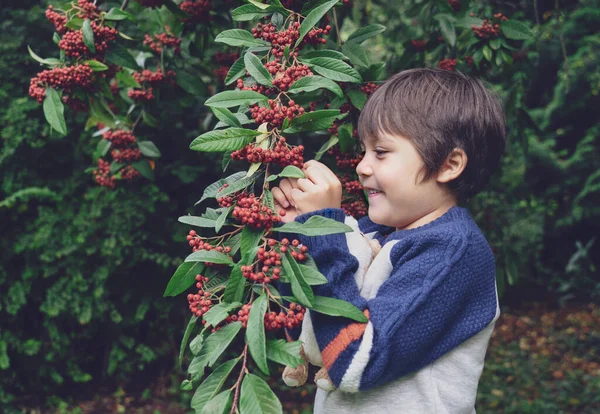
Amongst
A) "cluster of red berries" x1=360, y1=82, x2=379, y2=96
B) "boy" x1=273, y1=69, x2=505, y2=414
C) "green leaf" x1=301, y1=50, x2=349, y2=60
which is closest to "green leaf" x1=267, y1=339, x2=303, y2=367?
"boy" x1=273, y1=69, x2=505, y2=414

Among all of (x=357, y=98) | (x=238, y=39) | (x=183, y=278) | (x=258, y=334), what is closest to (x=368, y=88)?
(x=357, y=98)

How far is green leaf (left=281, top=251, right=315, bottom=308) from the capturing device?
3.58 ft

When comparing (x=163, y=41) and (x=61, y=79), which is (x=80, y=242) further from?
(x=61, y=79)

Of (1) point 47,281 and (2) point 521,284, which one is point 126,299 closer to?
(1) point 47,281

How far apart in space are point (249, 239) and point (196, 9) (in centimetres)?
122

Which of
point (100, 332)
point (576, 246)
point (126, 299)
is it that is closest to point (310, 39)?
point (126, 299)

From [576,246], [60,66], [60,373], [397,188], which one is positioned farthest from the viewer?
[576,246]

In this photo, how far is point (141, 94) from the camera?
7.15 feet

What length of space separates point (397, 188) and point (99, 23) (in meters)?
1.09

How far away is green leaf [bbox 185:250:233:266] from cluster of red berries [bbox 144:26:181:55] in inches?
50.7

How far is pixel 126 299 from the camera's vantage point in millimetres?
3656

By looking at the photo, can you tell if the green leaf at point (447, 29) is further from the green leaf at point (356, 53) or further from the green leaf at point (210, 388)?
the green leaf at point (210, 388)

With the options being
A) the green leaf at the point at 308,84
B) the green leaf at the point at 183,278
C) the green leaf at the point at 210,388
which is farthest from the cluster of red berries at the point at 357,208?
the green leaf at the point at 210,388

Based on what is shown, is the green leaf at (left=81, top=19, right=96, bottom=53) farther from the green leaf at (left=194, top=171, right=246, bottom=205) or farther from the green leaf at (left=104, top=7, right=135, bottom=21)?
the green leaf at (left=194, top=171, right=246, bottom=205)
